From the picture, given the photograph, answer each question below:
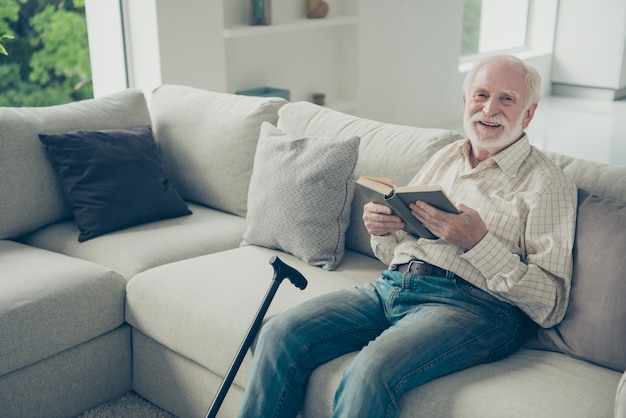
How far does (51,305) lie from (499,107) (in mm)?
1409

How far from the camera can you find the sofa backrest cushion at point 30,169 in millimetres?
2816

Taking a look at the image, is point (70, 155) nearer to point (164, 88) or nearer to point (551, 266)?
point (164, 88)

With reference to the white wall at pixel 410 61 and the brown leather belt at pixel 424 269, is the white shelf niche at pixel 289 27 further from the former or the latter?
the brown leather belt at pixel 424 269

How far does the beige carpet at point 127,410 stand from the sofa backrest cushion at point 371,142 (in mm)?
826

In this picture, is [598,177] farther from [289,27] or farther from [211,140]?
[289,27]

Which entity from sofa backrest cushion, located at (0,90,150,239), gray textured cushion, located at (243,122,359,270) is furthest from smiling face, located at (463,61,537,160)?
sofa backrest cushion, located at (0,90,150,239)

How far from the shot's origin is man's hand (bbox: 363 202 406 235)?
2.09 meters

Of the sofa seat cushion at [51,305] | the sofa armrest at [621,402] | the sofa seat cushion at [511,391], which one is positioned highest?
the sofa armrest at [621,402]

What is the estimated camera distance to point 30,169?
286 centimetres

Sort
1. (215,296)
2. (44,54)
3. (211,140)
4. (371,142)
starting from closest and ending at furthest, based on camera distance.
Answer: (215,296), (371,142), (211,140), (44,54)

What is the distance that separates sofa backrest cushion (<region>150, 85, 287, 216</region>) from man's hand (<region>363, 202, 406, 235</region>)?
3.14 feet

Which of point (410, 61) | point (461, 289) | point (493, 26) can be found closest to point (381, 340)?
point (461, 289)

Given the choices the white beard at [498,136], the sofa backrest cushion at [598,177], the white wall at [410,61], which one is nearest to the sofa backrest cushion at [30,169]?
the white beard at [498,136]

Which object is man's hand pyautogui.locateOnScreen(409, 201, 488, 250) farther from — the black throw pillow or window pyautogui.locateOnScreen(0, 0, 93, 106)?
window pyautogui.locateOnScreen(0, 0, 93, 106)
